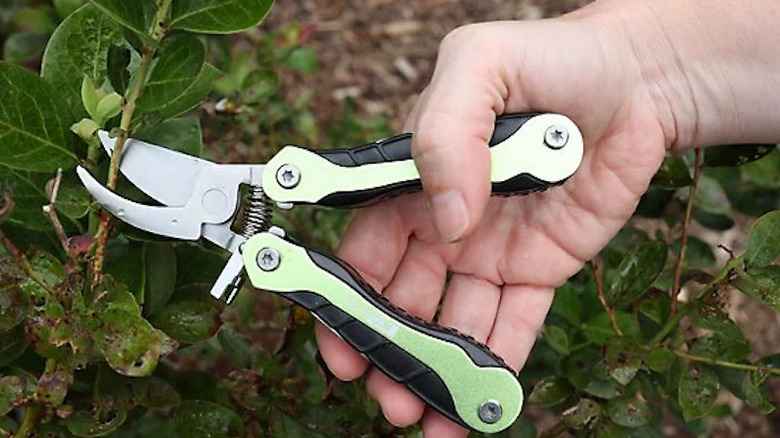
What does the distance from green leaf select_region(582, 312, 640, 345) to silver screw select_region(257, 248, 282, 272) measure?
42 centimetres

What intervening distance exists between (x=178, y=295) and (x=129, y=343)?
0.77 feet

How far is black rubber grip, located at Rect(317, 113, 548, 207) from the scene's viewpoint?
44.2 inches

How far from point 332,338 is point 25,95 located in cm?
42

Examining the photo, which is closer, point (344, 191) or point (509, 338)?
point (344, 191)

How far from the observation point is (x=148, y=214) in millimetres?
1086

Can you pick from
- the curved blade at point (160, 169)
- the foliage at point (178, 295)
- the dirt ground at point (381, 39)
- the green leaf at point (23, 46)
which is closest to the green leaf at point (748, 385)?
the foliage at point (178, 295)

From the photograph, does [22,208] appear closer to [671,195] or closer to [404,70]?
[671,195]

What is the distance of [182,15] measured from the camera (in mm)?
1028

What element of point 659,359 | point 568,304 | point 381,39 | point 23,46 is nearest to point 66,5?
point 23,46

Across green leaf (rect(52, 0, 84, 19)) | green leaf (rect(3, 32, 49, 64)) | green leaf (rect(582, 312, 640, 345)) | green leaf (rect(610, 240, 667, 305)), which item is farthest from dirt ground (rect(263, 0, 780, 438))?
green leaf (rect(610, 240, 667, 305))

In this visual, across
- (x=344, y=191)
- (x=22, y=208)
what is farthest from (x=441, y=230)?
(x=22, y=208)

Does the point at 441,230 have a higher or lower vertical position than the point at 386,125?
higher

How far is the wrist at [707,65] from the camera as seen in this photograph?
1.34 metres

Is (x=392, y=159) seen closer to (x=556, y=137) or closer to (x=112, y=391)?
(x=556, y=137)
